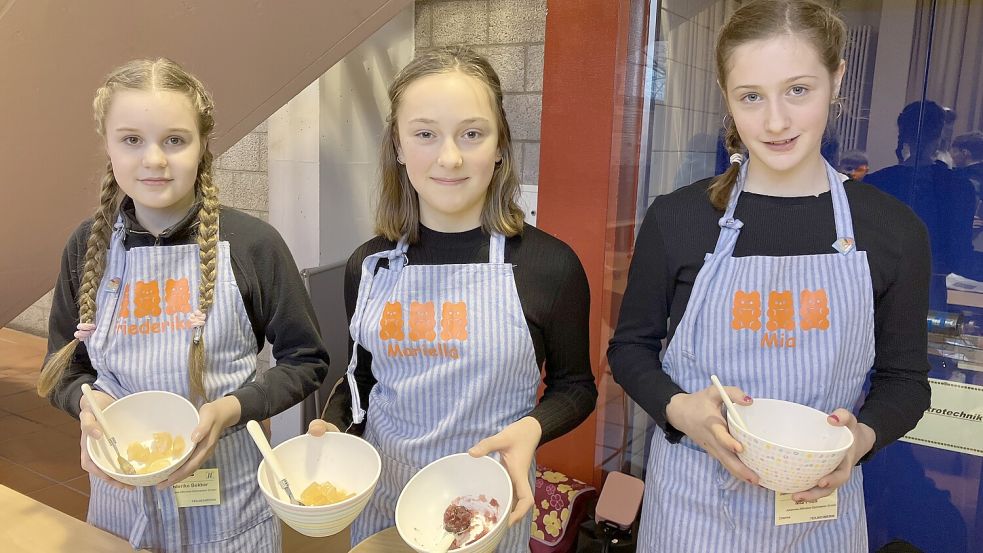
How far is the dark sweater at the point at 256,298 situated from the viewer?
Answer: 4.75 feet

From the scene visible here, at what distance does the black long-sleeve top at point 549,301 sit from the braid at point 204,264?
261 mm

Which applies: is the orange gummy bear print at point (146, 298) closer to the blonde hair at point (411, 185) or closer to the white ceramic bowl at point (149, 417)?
the white ceramic bowl at point (149, 417)

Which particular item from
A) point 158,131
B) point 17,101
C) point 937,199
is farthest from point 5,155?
point 937,199

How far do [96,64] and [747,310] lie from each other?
1.77 m

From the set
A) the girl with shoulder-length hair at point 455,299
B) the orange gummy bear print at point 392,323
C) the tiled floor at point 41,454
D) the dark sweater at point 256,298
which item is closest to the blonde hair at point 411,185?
the girl with shoulder-length hair at point 455,299

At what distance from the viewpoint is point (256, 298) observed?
146 cm

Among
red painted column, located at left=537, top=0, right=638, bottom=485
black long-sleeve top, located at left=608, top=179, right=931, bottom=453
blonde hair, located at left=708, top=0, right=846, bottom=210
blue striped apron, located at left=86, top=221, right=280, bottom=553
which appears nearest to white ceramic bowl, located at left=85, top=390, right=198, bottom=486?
blue striped apron, located at left=86, top=221, right=280, bottom=553

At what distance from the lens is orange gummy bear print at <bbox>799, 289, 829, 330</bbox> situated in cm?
118

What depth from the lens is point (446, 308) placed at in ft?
4.26

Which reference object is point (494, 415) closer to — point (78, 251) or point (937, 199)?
point (78, 251)

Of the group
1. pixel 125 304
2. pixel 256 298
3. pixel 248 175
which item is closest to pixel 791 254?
pixel 256 298

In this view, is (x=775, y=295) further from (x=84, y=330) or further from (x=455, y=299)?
(x=84, y=330)

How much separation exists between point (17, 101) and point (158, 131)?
3.10ft

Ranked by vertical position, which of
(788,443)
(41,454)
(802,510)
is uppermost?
(788,443)
